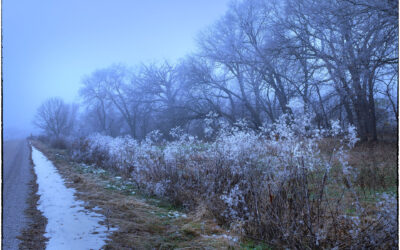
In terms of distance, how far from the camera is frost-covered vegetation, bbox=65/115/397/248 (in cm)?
285

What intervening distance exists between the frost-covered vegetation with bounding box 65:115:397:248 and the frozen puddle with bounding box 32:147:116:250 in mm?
1742

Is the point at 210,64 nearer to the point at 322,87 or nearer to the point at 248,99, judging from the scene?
the point at 248,99

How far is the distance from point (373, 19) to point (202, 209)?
5.34 m

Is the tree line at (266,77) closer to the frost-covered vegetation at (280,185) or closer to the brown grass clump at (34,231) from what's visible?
the frost-covered vegetation at (280,185)

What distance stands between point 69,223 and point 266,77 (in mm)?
11831

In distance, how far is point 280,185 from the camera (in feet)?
11.4

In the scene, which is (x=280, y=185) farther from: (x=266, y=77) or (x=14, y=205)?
(x=266, y=77)

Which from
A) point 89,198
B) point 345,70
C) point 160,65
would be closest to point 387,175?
point 345,70

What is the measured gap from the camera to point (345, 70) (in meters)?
7.34

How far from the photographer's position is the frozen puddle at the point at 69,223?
3.10m

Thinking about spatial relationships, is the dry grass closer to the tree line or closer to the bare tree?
the tree line

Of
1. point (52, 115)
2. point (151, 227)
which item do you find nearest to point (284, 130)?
point (151, 227)

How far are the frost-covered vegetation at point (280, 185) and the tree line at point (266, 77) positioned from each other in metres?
0.76

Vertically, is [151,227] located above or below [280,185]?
below
